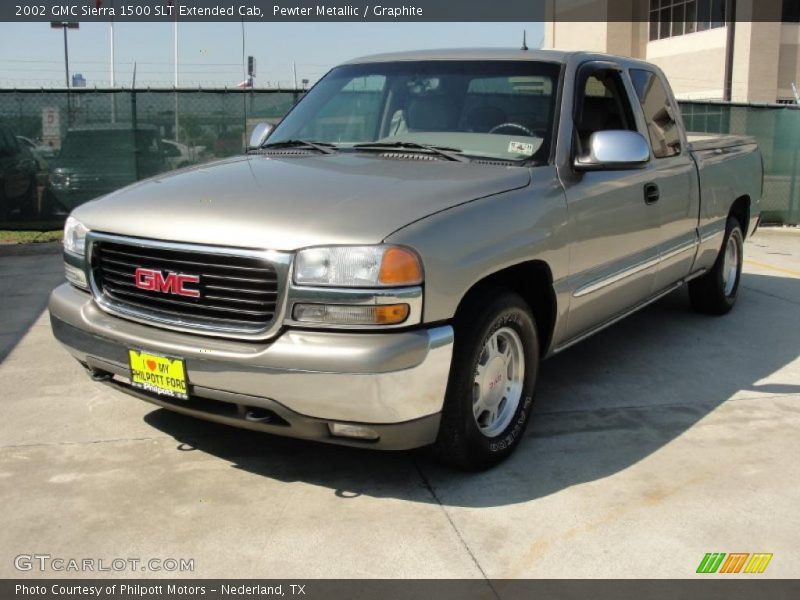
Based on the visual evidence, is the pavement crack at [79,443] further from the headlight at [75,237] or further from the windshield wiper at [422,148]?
the windshield wiper at [422,148]

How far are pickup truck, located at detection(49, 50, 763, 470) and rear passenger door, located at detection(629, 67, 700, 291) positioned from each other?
0.09 meters

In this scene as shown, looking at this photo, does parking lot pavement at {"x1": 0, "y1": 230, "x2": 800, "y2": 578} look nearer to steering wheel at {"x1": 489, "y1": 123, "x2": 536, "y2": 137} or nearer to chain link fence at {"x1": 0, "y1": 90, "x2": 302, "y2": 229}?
steering wheel at {"x1": 489, "y1": 123, "x2": 536, "y2": 137}

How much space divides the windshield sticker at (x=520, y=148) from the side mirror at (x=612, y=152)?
248 millimetres

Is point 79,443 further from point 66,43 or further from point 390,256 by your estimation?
point 66,43

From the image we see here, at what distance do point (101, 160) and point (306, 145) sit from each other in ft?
26.4

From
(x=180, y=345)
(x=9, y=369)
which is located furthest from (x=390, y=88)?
(x=9, y=369)

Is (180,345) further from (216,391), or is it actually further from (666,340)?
(666,340)

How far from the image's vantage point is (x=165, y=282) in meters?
3.52

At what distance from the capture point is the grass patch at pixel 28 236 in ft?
36.6

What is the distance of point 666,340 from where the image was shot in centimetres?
625

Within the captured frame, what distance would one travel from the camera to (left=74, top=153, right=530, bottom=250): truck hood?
3.31m

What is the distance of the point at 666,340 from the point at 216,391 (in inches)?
154

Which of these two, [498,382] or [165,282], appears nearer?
[165,282]

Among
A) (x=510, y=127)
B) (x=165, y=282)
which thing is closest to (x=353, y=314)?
(x=165, y=282)
